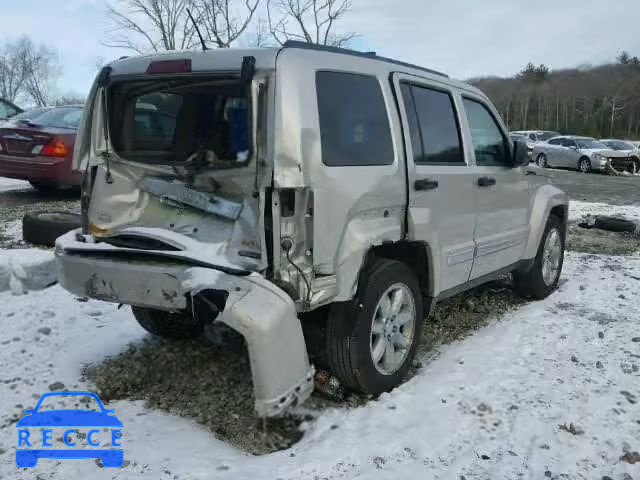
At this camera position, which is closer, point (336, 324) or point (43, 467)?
point (43, 467)

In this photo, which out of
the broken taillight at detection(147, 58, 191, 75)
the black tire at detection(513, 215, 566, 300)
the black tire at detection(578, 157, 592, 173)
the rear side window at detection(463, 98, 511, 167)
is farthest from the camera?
the black tire at detection(578, 157, 592, 173)

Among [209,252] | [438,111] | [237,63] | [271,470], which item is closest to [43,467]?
[271,470]

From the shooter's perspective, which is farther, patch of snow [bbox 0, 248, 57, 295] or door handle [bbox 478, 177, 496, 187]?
patch of snow [bbox 0, 248, 57, 295]

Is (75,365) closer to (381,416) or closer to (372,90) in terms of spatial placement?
(381,416)

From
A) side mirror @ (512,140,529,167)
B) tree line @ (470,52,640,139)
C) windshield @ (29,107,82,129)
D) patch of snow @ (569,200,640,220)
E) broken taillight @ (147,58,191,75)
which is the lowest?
patch of snow @ (569,200,640,220)

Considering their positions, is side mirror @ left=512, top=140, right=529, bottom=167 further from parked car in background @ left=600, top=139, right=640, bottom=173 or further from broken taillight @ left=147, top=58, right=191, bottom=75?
parked car in background @ left=600, top=139, right=640, bottom=173

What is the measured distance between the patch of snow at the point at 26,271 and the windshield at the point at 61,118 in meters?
4.76

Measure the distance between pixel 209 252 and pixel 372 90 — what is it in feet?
4.51

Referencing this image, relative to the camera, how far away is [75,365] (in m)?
4.02

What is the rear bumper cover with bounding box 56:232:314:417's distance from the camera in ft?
9.29

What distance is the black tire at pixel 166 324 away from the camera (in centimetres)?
438

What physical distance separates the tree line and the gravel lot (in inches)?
1992

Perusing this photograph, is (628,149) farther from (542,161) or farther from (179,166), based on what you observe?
(179,166)

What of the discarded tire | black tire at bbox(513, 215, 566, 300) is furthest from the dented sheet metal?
the discarded tire
